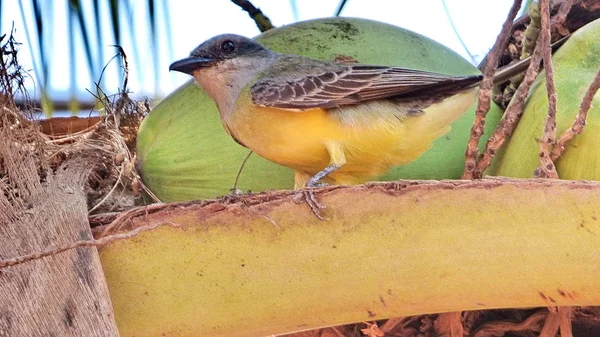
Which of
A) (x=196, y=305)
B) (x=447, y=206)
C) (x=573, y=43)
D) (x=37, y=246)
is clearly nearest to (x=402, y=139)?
(x=573, y=43)

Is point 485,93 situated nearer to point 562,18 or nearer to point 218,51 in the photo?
point 562,18

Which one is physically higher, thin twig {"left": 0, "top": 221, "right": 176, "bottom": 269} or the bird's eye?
the bird's eye

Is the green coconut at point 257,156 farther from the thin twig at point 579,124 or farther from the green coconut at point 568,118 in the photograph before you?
the thin twig at point 579,124

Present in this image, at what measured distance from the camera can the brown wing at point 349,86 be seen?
2.20 meters

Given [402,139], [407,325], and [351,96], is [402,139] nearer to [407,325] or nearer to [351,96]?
[351,96]

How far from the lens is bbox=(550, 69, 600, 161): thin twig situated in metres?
1.81

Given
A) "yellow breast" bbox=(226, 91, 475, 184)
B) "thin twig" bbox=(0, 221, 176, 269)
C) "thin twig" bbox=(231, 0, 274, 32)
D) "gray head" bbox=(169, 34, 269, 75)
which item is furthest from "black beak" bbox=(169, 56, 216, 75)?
"thin twig" bbox=(0, 221, 176, 269)

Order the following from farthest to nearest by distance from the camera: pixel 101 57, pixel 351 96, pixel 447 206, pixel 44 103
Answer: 1. pixel 351 96
2. pixel 44 103
3. pixel 101 57
4. pixel 447 206

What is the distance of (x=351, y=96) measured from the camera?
2.26 meters

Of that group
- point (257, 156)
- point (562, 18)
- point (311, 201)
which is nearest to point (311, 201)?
point (311, 201)

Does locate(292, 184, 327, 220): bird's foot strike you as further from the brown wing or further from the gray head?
the gray head

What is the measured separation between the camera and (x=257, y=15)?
2.44 m

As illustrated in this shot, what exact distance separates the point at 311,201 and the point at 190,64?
99cm

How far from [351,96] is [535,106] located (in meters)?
0.45
